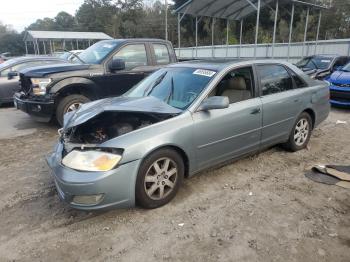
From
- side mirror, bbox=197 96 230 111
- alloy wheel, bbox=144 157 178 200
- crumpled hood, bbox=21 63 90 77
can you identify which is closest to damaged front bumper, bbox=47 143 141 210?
alloy wheel, bbox=144 157 178 200

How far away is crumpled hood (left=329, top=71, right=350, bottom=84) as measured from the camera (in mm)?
8570

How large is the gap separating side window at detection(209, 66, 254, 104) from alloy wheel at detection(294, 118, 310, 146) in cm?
129

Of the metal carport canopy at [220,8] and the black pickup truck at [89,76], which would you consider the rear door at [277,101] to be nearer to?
the black pickup truck at [89,76]

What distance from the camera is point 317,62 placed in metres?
11.8

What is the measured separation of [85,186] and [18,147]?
3.40 meters

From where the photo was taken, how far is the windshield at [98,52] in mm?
7118

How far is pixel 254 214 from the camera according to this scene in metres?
3.37

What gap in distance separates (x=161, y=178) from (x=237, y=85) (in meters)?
1.71

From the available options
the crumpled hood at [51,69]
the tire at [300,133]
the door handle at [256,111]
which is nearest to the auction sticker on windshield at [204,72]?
the door handle at [256,111]

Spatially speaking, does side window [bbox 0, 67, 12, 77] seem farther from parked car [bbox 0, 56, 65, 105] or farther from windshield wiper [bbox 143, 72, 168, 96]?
windshield wiper [bbox 143, 72, 168, 96]

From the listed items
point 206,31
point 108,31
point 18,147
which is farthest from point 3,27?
point 18,147

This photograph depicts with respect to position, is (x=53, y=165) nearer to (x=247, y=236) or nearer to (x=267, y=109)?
(x=247, y=236)

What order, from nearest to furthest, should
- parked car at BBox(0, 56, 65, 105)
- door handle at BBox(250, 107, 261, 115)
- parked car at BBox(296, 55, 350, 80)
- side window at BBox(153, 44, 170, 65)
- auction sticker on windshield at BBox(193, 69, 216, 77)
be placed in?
auction sticker on windshield at BBox(193, 69, 216, 77) → door handle at BBox(250, 107, 261, 115) → side window at BBox(153, 44, 170, 65) → parked car at BBox(0, 56, 65, 105) → parked car at BBox(296, 55, 350, 80)

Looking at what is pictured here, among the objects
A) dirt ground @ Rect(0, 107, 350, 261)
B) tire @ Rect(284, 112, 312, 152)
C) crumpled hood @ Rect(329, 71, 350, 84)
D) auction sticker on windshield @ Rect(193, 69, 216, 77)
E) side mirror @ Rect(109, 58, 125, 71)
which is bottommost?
dirt ground @ Rect(0, 107, 350, 261)
